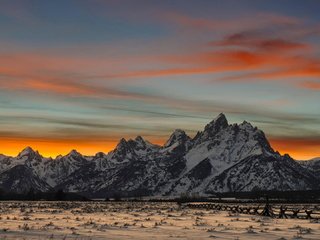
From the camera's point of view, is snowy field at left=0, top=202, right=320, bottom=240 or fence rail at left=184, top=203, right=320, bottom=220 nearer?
snowy field at left=0, top=202, right=320, bottom=240

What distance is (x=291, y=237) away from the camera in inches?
1302

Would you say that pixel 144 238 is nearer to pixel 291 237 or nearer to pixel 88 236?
pixel 88 236

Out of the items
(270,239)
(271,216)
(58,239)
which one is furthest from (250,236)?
(271,216)

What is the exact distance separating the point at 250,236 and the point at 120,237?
339 inches

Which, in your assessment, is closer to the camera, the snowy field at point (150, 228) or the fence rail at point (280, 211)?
the snowy field at point (150, 228)

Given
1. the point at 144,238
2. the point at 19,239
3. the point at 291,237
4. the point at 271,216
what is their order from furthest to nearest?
1. the point at 271,216
2. the point at 291,237
3. the point at 144,238
4. the point at 19,239

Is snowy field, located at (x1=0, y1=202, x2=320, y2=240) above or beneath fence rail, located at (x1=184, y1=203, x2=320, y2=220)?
above

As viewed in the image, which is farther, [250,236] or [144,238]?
[250,236]

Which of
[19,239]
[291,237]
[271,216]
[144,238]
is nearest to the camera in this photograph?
[19,239]

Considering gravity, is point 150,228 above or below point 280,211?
above

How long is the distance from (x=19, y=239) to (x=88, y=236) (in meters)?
5.09

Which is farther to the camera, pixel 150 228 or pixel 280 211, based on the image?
pixel 280 211

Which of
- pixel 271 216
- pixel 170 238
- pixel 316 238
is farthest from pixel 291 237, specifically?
pixel 271 216

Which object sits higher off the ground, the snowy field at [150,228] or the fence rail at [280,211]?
the snowy field at [150,228]
